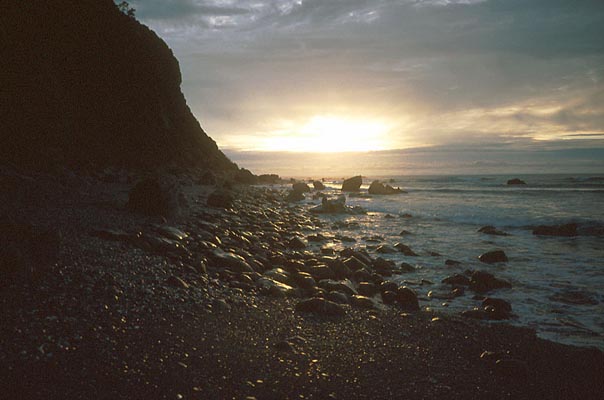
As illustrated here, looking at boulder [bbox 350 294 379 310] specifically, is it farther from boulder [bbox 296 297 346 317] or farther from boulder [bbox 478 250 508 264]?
boulder [bbox 478 250 508 264]

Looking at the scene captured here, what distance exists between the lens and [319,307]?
4902 millimetres

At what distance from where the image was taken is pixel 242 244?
807cm

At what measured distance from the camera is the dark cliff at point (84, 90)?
17.0m

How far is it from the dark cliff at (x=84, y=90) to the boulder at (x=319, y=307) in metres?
13.8

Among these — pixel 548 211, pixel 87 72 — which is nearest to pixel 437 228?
pixel 548 211

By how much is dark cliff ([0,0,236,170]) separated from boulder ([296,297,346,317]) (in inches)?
543

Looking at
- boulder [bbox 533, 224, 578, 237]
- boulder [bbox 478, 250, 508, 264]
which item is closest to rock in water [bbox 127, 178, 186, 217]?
boulder [bbox 478, 250, 508, 264]

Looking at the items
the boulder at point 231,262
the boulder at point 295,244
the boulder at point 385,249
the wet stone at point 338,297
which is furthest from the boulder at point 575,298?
the boulder at point 295,244

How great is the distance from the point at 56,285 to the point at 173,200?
216 inches

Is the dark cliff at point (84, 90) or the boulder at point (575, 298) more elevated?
the dark cliff at point (84, 90)

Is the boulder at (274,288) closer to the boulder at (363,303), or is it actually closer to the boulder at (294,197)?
the boulder at (363,303)

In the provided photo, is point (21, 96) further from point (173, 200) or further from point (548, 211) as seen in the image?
point (548, 211)

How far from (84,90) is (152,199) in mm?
19096

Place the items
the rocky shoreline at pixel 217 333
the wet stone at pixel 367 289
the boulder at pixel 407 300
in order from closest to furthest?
the rocky shoreline at pixel 217 333
the boulder at pixel 407 300
the wet stone at pixel 367 289
